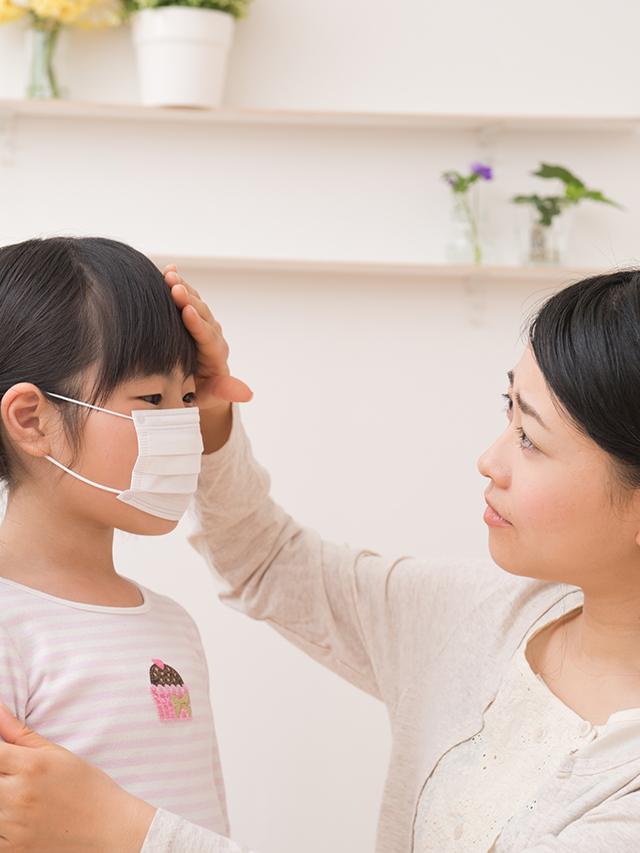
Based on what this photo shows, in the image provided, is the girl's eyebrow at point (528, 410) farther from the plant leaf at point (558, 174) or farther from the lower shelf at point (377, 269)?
the plant leaf at point (558, 174)

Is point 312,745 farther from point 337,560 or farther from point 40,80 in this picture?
point 40,80

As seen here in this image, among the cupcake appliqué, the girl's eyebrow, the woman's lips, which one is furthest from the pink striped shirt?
the girl's eyebrow

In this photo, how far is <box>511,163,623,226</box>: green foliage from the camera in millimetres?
2035

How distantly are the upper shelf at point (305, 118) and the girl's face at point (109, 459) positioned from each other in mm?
1201

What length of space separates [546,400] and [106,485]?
1.68 ft

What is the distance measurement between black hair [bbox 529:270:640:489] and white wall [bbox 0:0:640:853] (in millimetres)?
1187

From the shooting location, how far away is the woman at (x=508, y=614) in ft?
3.07

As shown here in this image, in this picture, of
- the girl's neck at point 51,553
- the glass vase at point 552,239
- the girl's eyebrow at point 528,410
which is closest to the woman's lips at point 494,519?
the girl's eyebrow at point 528,410

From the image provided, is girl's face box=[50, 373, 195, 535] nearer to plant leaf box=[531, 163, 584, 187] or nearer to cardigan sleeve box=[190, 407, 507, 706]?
cardigan sleeve box=[190, 407, 507, 706]

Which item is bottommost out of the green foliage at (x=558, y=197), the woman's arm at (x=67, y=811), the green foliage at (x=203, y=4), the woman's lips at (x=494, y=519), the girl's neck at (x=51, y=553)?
the woman's arm at (x=67, y=811)

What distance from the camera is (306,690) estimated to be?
214 cm

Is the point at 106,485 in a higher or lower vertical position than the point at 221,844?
higher

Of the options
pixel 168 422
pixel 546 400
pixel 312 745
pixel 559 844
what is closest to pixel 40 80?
pixel 168 422

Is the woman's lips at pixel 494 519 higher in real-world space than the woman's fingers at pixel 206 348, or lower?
lower
